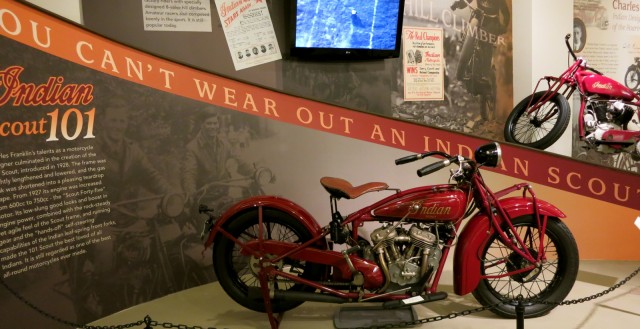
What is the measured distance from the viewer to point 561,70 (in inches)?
203

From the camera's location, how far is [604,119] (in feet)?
15.0

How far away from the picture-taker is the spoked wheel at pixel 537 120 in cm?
448

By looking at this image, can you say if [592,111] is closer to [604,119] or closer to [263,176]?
[604,119]

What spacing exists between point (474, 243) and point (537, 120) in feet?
6.46

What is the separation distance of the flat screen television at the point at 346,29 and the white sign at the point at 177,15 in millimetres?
701

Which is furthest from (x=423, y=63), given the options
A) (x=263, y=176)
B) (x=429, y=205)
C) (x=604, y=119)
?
(x=429, y=205)

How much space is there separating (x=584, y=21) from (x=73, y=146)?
4.98 metres

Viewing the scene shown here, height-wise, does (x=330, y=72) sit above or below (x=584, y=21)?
below

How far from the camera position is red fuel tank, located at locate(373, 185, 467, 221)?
315 centimetres

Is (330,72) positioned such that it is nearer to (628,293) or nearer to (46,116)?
(46,116)

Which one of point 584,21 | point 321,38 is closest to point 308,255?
point 321,38

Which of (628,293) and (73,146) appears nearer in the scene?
(73,146)

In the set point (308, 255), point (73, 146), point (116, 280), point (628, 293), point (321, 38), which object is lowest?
point (628, 293)

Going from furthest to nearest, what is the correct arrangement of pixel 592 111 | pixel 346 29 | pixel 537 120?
pixel 537 120 → pixel 592 111 → pixel 346 29
